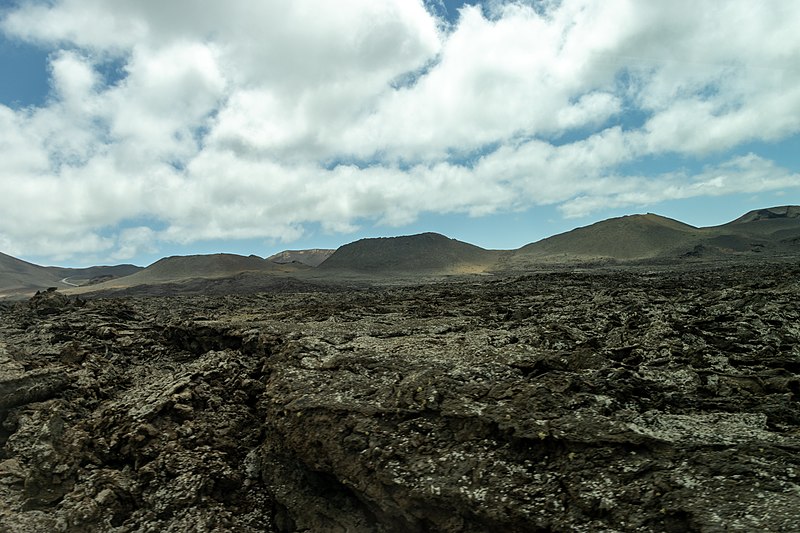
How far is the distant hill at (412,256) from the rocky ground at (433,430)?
8833 cm

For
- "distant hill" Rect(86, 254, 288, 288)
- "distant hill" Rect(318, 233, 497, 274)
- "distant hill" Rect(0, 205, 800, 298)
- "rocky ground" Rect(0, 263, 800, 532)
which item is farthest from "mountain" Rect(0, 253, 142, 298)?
"rocky ground" Rect(0, 263, 800, 532)

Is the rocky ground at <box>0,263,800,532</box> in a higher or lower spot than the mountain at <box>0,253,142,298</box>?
lower

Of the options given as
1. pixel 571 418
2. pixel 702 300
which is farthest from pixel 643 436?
pixel 702 300

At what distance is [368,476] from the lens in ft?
26.4

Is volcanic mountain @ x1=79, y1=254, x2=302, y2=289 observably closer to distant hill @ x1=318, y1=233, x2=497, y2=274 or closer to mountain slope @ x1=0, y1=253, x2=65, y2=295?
distant hill @ x1=318, y1=233, x2=497, y2=274

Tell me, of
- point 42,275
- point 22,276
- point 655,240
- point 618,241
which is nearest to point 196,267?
point 22,276

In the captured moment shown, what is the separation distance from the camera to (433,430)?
27.0ft

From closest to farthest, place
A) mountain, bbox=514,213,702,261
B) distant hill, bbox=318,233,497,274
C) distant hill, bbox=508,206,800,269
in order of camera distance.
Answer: distant hill, bbox=508,206,800,269
mountain, bbox=514,213,702,261
distant hill, bbox=318,233,497,274

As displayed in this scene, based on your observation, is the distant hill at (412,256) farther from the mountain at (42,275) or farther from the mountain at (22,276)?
the mountain at (22,276)

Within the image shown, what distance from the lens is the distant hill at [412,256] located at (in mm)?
109812

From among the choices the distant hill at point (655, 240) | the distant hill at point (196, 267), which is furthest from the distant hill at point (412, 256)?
the distant hill at point (196, 267)

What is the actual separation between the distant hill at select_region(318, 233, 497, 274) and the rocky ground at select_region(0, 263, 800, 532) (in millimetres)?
88328

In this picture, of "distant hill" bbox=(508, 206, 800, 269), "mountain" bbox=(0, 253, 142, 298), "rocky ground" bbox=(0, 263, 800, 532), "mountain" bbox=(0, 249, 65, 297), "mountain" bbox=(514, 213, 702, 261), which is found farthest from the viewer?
"mountain" bbox=(0, 253, 142, 298)

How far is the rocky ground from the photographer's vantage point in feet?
21.5
